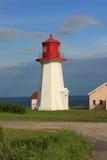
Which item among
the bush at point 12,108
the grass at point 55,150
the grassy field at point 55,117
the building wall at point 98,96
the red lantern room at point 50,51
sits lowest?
the grass at point 55,150

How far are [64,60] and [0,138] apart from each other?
4898cm

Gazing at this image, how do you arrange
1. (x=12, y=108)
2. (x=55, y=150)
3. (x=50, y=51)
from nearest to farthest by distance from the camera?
1. (x=55, y=150)
2. (x=12, y=108)
3. (x=50, y=51)

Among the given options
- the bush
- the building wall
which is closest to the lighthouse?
the building wall

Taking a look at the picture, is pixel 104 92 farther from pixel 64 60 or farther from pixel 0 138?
pixel 0 138

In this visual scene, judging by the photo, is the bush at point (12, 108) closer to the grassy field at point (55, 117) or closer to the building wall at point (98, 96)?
the grassy field at point (55, 117)

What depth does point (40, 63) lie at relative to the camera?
220ft

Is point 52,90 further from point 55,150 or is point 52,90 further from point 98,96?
point 55,150

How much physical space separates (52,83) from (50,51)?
13.5ft

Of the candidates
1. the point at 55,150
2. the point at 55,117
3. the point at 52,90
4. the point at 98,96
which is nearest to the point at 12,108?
the point at 55,117

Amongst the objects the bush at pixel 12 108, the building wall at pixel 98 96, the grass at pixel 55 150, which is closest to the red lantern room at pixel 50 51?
the building wall at pixel 98 96

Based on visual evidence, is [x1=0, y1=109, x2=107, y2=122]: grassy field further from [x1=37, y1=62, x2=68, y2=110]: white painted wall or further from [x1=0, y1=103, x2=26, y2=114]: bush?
[x1=37, y1=62, x2=68, y2=110]: white painted wall

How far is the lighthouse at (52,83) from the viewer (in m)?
64.3

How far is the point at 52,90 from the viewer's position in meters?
64.9

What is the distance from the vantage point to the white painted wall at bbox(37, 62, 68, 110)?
64812 mm
